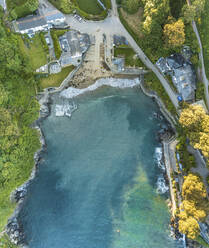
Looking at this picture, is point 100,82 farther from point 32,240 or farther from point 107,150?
point 32,240

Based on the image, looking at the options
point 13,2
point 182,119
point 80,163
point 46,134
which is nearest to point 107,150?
point 80,163

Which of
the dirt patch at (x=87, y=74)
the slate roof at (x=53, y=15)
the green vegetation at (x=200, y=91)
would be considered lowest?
the green vegetation at (x=200, y=91)

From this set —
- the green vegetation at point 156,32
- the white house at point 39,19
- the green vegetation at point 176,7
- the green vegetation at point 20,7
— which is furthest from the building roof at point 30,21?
the green vegetation at point 176,7

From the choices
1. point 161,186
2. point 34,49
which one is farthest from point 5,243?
point 34,49

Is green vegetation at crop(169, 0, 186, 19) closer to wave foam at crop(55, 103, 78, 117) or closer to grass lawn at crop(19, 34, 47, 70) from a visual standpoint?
grass lawn at crop(19, 34, 47, 70)

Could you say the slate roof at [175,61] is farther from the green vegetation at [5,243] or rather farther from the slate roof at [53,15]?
the green vegetation at [5,243]
